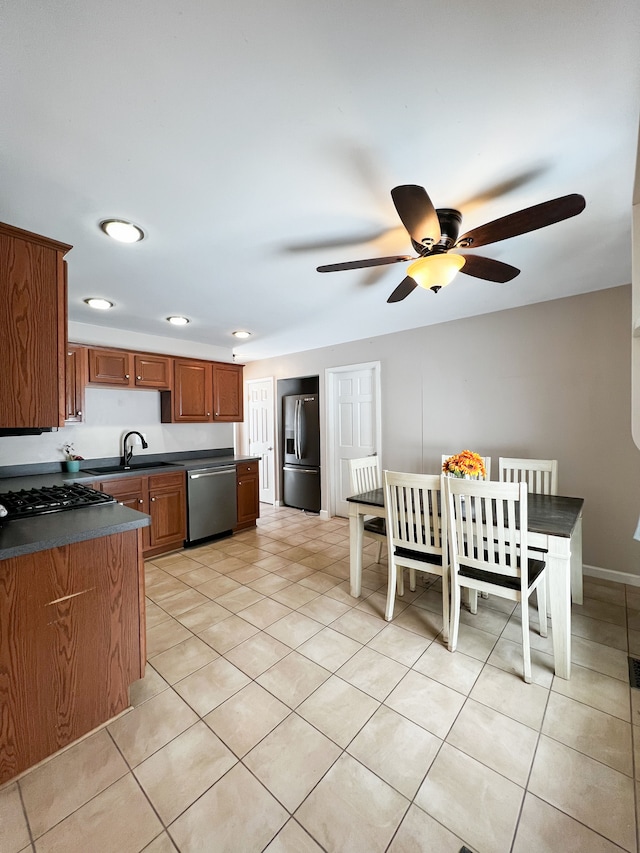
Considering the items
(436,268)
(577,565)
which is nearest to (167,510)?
(436,268)

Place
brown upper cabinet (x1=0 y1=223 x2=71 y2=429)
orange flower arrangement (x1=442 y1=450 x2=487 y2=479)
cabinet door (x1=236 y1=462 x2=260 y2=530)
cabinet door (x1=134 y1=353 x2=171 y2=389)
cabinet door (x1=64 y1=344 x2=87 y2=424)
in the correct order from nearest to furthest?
brown upper cabinet (x1=0 y1=223 x2=71 y2=429)
orange flower arrangement (x1=442 y1=450 x2=487 y2=479)
cabinet door (x1=64 y1=344 x2=87 y2=424)
cabinet door (x1=134 y1=353 x2=171 y2=389)
cabinet door (x1=236 y1=462 x2=260 y2=530)

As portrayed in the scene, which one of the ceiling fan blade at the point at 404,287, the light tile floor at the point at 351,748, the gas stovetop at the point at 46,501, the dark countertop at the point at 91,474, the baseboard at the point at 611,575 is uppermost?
the ceiling fan blade at the point at 404,287

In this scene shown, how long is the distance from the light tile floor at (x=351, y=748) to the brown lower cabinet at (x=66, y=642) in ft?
0.40

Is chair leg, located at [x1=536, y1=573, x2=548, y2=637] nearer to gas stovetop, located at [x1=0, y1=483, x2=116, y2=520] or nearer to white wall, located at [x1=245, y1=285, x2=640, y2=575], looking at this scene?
white wall, located at [x1=245, y1=285, x2=640, y2=575]

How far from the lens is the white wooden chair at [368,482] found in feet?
8.58

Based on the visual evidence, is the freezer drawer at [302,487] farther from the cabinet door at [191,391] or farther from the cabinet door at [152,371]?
the cabinet door at [152,371]

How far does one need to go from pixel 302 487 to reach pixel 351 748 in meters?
3.82

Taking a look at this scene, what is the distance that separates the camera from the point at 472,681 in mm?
1775

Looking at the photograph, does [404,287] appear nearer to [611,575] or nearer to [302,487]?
[611,575]

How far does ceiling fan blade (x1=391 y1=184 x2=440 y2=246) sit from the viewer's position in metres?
1.24

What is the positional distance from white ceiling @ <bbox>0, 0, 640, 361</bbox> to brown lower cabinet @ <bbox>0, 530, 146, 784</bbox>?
1.58 meters

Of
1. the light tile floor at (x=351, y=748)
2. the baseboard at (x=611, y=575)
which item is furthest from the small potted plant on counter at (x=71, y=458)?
the baseboard at (x=611, y=575)

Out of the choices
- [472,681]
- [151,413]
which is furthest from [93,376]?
[472,681]

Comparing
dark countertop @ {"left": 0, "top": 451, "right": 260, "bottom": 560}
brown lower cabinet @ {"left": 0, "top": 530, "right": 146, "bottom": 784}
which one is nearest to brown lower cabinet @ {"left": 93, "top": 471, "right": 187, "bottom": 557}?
dark countertop @ {"left": 0, "top": 451, "right": 260, "bottom": 560}
